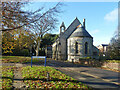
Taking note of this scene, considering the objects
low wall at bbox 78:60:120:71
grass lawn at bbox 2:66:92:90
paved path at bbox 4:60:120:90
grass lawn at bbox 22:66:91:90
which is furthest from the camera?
low wall at bbox 78:60:120:71

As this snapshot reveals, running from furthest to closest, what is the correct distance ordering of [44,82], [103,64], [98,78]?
[103,64] < [98,78] < [44,82]

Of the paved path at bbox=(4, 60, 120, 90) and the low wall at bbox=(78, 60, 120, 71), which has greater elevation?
the low wall at bbox=(78, 60, 120, 71)

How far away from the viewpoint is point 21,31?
7.77 meters

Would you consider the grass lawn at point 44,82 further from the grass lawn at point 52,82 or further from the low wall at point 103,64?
the low wall at point 103,64

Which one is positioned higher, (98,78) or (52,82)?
(52,82)

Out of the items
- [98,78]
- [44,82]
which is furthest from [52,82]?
[98,78]

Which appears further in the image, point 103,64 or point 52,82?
point 103,64

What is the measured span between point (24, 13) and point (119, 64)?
45.2 feet

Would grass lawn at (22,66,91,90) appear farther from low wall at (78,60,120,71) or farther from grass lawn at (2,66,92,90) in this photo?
low wall at (78,60,120,71)

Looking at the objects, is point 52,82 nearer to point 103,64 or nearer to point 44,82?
point 44,82

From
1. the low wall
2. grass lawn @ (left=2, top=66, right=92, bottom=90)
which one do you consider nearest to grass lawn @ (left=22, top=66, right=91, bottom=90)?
grass lawn @ (left=2, top=66, right=92, bottom=90)

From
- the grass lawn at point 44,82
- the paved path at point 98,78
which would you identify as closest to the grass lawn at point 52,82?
the grass lawn at point 44,82

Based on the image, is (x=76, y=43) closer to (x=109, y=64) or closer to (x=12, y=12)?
A: (x=109, y=64)

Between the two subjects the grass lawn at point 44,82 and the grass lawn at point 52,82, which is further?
the grass lawn at point 52,82
